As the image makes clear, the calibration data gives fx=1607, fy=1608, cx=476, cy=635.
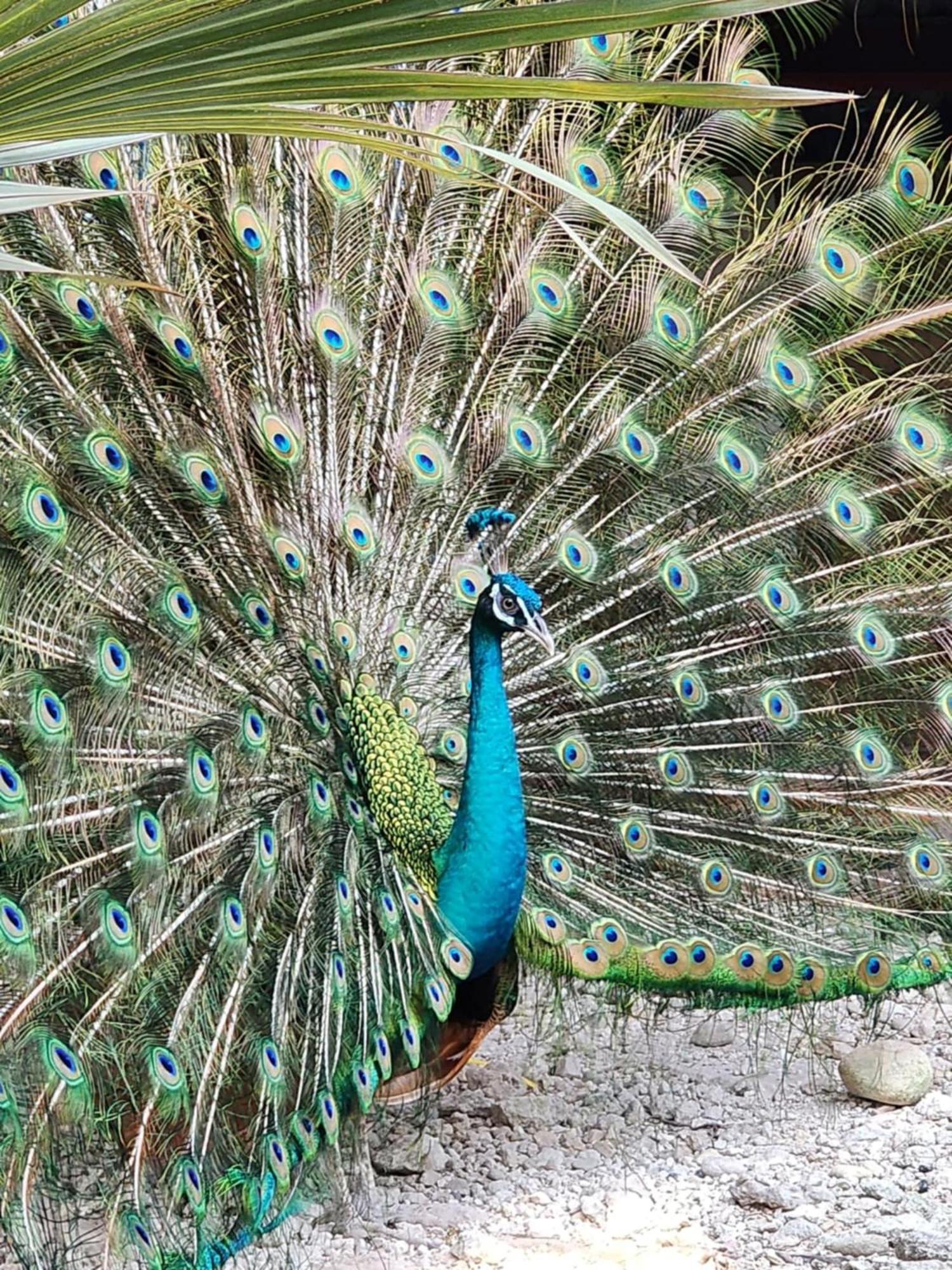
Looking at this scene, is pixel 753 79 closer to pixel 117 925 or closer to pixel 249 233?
pixel 249 233

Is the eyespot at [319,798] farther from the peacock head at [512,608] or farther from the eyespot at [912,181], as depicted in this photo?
the eyespot at [912,181]

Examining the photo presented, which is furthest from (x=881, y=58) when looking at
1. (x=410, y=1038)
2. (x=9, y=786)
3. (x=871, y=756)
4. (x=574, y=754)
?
(x=9, y=786)

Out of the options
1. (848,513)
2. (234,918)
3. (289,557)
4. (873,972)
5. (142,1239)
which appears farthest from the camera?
(848,513)

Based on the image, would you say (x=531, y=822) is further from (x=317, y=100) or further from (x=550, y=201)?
(x=317, y=100)

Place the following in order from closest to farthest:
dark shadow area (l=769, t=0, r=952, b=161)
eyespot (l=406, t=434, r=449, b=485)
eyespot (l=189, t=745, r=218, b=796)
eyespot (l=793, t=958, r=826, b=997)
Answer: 1. eyespot (l=189, t=745, r=218, b=796)
2. eyespot (l=406, t=434, r=449, b=485)
3. eyespot (l=793, t=958, r=826, b=997)
4. dark shadow area (l=769, t=0, r=952, b=161)

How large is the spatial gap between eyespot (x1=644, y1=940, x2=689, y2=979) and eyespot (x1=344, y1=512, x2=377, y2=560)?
90cm

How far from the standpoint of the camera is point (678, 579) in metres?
3.09

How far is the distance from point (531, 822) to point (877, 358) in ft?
7.97

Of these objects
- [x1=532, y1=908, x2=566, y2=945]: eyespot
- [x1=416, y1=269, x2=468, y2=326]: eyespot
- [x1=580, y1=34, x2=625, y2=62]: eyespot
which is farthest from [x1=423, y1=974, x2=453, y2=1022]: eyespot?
[x1=580, y1=34, x2=625, y2=62]: eyespot

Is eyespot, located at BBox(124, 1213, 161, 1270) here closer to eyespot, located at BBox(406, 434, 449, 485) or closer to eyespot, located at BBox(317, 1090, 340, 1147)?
eyespot, located at BBox(317, 1090, 340, 1147)

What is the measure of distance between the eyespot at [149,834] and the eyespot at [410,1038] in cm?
49

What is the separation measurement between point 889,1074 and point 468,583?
4.32 ft

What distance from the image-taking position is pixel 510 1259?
2664 mm

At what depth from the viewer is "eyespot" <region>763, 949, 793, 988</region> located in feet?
9.95
